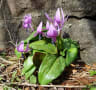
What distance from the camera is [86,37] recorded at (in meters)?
1.95

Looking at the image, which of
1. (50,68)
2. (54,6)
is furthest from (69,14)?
(50,68)

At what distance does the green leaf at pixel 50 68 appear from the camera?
1.48 metres

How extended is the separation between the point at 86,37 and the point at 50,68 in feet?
2.39

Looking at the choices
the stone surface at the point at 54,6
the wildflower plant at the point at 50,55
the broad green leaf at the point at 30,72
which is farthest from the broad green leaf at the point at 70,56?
the stone surface at the point at 54,6

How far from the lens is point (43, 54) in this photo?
1.64 m

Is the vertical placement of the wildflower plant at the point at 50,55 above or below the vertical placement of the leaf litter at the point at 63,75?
above

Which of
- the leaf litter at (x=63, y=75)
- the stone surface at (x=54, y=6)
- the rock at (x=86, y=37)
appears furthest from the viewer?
the stone surface at (x=54, y=6)

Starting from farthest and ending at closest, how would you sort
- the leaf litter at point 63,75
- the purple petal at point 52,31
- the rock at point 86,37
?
the rock at point 86,37
the leaf litter at point 63,75
the purple petal at point 52,31

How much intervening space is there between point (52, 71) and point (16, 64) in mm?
707

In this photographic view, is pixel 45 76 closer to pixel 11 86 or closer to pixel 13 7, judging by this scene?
pixel 11 86

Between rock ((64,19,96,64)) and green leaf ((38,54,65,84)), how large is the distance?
499mm

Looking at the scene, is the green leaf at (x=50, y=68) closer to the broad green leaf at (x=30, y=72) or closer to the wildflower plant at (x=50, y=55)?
the wildflower plant at (x=50, y=55)

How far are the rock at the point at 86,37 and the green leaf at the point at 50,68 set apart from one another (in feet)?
1.64

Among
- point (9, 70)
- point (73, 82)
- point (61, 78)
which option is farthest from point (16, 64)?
point (73, 82)
